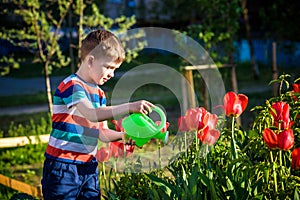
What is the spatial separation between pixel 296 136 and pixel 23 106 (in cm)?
950

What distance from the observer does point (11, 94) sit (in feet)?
44.6

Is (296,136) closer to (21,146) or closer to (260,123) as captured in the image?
(260,123)

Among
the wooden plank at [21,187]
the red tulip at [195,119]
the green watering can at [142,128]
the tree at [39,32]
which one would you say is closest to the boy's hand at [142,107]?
the green watering can at [142,128]

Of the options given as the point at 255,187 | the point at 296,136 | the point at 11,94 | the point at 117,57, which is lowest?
the point at 255,187

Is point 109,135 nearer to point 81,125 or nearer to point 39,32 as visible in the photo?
point 81,125

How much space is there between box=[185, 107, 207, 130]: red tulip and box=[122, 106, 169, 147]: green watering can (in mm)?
126

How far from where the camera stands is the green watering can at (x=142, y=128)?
2441 mm

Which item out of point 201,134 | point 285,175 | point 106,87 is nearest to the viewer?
point 285,175

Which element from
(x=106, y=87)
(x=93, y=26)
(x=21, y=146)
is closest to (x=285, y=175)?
(x=21, y=146)

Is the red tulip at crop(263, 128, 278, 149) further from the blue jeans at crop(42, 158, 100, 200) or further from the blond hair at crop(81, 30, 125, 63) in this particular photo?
the blue jeans at crop(42, 158, 100, 200)

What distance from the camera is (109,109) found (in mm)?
2568

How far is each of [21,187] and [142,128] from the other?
7.30 feet

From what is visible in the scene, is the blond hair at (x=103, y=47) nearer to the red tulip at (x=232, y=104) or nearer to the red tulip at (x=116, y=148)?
the red tulip at (x=116, y=148)

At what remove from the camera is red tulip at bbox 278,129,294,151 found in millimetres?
2118
